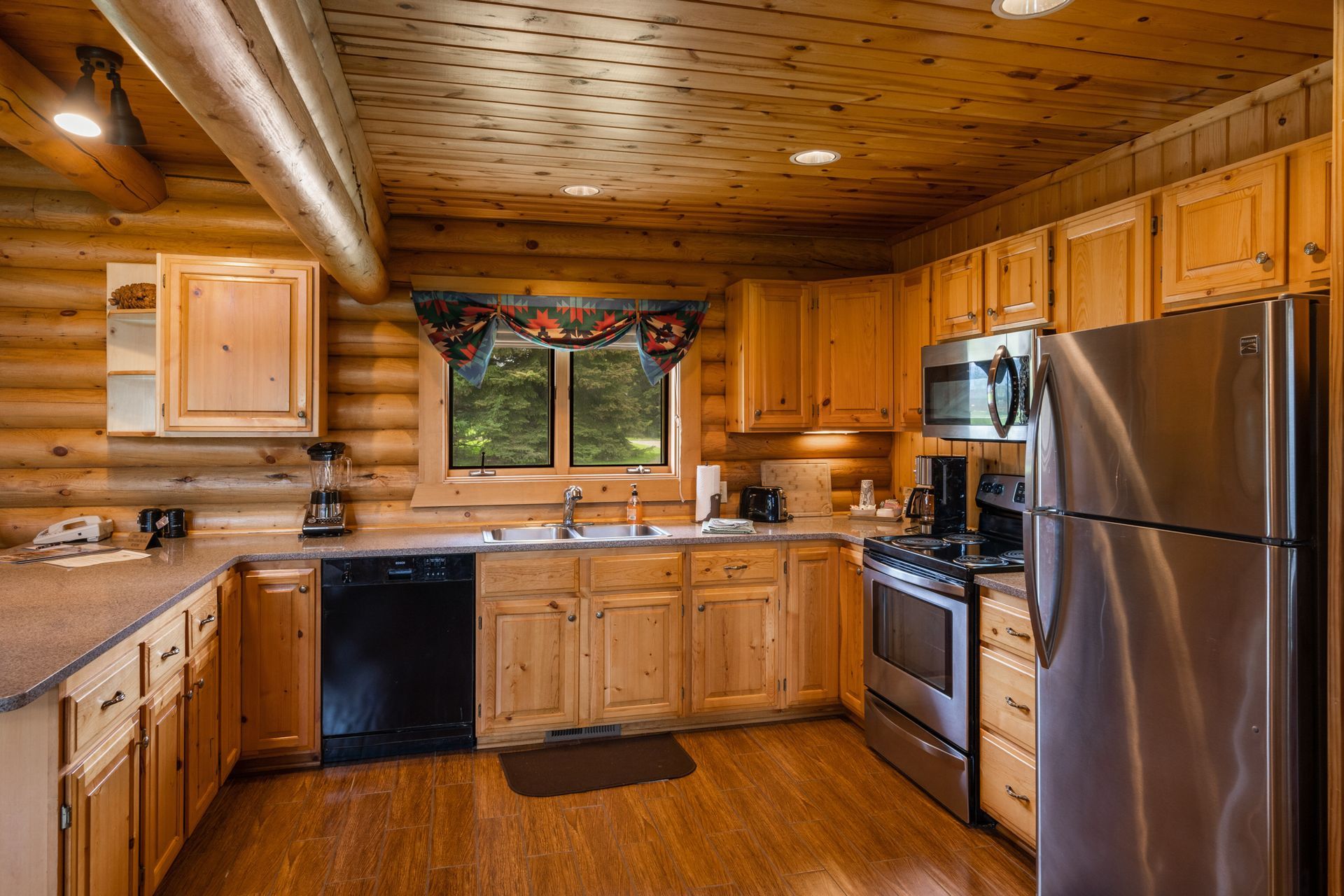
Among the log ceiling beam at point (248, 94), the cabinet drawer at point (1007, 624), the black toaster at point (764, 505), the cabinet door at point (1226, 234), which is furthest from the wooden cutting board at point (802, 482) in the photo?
the log ceiling beam at point (248, 94)

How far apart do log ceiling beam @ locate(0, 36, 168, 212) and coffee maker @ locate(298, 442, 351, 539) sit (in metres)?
1.29

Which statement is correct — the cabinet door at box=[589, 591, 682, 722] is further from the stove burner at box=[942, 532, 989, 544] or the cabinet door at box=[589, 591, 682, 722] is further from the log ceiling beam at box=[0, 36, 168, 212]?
the log ceiling beam at box=[0, 36, 168, 212]

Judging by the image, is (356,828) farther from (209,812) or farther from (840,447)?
(840,447)

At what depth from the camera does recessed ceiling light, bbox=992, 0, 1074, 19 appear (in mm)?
1990

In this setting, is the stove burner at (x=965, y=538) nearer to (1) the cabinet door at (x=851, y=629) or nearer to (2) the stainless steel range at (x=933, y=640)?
(2) the stainless steel range at (x=933, y=640)

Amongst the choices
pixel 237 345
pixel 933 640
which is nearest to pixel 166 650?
pixel 237 345

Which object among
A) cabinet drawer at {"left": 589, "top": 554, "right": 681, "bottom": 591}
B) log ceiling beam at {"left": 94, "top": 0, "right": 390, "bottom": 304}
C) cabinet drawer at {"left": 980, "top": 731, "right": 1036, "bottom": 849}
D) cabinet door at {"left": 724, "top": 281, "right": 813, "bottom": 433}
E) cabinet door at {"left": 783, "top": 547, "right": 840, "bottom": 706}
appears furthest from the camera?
cabinet door at {"left": 724, "top": 281, "right": 813, "bottom": 433}

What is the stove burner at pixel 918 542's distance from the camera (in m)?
3.21

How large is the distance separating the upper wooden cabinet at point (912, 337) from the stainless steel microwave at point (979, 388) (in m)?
0.21

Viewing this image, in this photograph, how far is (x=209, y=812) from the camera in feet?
9.26

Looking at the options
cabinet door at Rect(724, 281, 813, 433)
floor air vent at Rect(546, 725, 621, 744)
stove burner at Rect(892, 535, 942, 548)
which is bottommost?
floor air vent at Rect(546, 725, 621, 744)

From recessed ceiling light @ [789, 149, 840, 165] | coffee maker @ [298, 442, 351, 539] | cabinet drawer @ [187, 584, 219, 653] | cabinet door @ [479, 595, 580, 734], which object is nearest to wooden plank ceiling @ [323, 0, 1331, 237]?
recessed ceiling light @ [789, 149, 840, 165]

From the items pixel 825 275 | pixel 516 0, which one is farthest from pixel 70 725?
pixel 825 275

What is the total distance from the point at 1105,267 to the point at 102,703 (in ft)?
10.8
